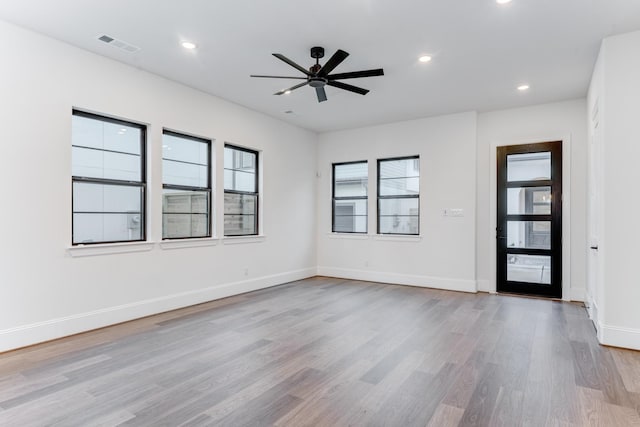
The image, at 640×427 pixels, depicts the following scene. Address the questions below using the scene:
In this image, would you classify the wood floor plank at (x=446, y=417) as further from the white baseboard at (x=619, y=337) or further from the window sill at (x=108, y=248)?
the window sill at (x=108, y=248)

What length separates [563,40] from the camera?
12.0ft

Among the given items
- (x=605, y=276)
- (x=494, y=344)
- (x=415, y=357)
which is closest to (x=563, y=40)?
(x=605, y=276)

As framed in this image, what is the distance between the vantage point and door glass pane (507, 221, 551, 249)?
5.71 meters

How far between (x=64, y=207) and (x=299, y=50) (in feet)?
9.62

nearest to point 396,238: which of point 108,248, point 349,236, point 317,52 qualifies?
point 349,236

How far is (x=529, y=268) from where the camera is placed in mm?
5859

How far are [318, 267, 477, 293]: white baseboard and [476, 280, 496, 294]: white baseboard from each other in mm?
168

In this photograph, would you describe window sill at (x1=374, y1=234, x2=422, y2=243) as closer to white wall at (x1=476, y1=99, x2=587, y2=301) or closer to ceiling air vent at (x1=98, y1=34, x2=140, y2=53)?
white wall at (x1=476, y1=99, x2=587, y2=301)

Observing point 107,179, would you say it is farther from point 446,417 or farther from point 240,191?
point 446,417

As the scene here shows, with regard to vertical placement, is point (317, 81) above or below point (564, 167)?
above

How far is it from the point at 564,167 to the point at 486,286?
2195 mm

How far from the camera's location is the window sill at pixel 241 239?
5645 mm

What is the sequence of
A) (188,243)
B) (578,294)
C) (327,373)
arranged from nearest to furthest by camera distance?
1. (327,373)
2. (188,243)
3. (578,294)

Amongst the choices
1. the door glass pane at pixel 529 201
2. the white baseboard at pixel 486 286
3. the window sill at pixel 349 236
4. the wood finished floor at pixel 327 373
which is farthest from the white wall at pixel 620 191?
the window sill at pixel 349 236
